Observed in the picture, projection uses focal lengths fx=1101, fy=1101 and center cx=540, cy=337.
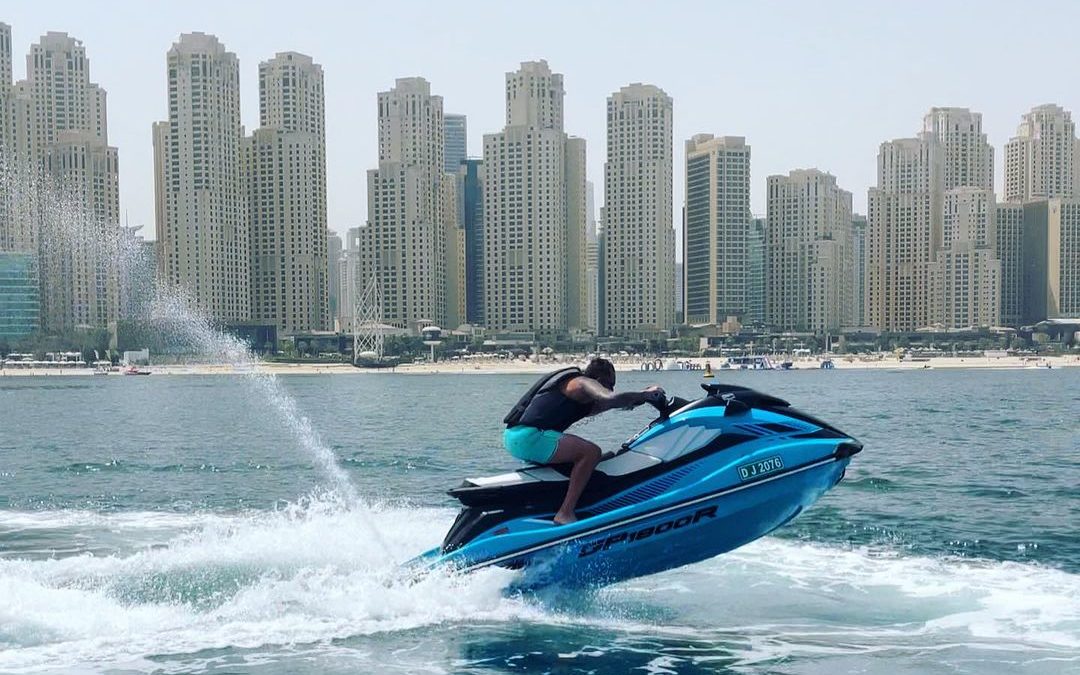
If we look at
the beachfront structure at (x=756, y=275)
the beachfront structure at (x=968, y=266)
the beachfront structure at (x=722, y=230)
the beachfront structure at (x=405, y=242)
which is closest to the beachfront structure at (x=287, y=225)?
the beachfront structure at (x=405, y=242)

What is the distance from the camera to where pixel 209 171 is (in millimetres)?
137750

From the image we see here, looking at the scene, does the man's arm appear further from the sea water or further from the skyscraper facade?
the skyscraper facade

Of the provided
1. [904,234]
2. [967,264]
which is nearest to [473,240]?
[904,234]

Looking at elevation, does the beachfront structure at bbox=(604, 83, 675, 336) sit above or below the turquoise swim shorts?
above

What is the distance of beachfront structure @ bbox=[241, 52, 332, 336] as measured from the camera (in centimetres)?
14662

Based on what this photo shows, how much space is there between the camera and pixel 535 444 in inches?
366

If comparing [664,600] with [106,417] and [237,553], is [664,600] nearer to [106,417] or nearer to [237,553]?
[237,553]

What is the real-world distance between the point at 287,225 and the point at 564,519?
477 feet

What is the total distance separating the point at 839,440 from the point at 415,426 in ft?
95.2

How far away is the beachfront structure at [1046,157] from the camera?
18850 cm

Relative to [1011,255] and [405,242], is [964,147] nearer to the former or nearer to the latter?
[1011,255]

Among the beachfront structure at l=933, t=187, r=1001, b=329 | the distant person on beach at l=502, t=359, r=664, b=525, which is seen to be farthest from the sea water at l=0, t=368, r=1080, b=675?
the beachfront structure at l=933, t=187, r=1001, b=329

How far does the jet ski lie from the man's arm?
1.48 ft

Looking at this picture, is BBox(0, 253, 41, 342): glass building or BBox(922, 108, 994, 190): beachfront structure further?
BBox(922, 108, 994, 190): beachfront structure
